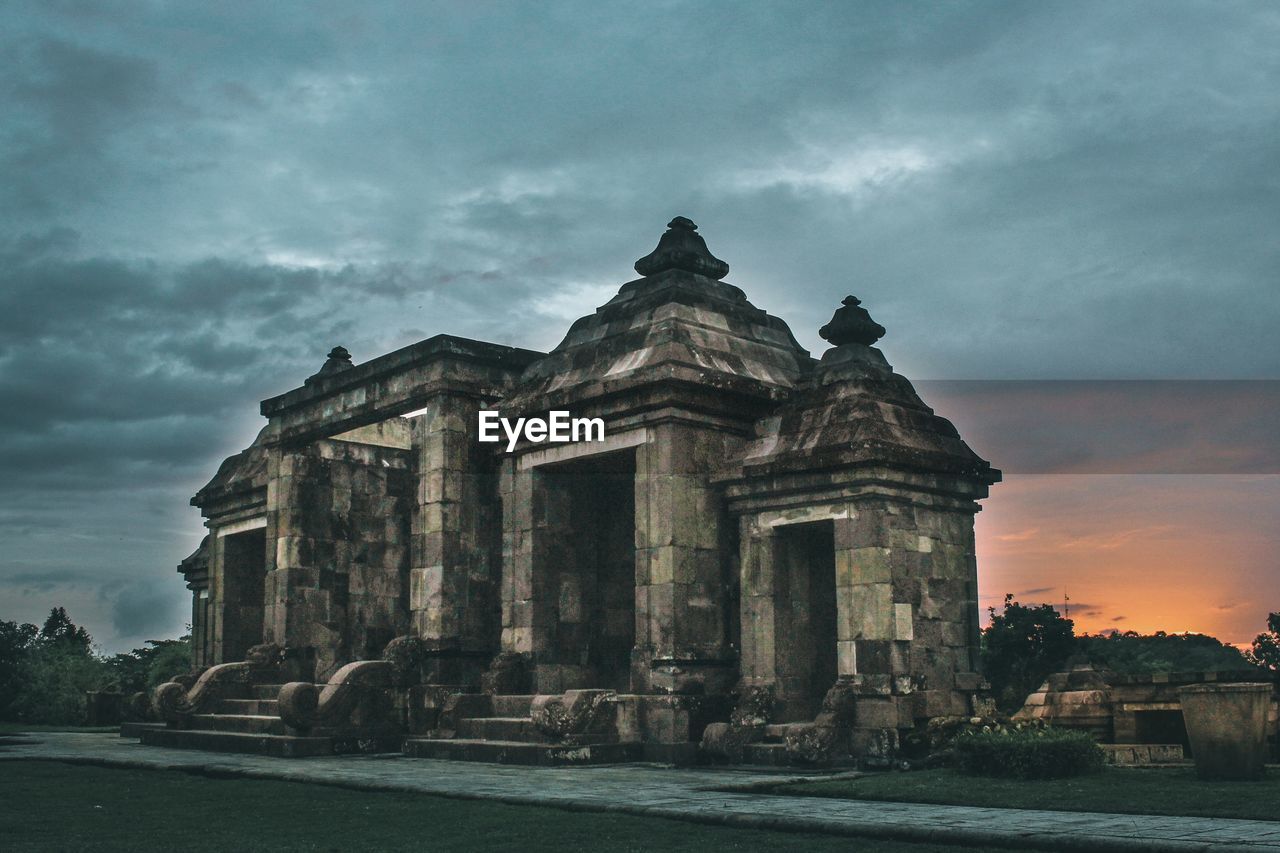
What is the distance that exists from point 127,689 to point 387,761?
22.6m

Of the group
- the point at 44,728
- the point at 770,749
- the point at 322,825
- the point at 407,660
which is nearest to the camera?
the point at 322,825

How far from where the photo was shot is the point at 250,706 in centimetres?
2448

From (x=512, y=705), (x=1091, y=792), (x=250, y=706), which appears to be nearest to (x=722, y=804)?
(x=1091, y=792)

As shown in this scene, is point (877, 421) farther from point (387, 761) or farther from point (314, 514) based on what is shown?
point (314, 514)

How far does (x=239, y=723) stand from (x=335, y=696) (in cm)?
338

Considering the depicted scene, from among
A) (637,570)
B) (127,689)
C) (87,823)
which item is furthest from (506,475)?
(127,689)

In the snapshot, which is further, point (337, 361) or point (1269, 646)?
point (1269, 646)

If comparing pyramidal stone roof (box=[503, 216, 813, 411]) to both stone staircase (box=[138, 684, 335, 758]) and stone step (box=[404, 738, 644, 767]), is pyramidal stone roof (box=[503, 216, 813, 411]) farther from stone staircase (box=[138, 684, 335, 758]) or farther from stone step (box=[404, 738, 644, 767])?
stone staircase (box=[138, 684, 335, 758])

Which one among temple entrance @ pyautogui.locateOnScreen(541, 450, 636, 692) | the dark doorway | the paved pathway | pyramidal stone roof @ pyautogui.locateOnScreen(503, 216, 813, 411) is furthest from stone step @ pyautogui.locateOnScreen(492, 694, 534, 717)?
the dark doorway

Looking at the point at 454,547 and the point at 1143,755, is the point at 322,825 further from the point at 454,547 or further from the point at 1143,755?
the point at 454,547

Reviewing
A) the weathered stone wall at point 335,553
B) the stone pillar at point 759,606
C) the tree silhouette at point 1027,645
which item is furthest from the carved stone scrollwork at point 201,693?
the tree silhouette at point 1027,645

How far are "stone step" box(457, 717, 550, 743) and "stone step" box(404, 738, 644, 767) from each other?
182 mm

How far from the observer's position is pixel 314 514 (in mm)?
26734

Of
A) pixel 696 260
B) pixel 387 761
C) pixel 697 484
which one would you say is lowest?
pixel 387 761
